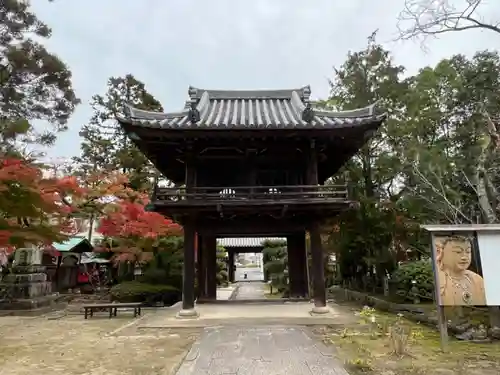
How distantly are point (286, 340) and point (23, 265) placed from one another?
15.3 meters

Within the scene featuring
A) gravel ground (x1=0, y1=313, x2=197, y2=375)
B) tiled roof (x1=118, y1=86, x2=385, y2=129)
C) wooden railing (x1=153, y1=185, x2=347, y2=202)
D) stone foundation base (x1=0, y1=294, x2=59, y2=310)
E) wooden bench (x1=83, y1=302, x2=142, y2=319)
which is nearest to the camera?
gravel ground (x1=0, y1=313, x2=197, y2=375)

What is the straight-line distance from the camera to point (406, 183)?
61.2 feet

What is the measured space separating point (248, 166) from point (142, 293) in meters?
10.0

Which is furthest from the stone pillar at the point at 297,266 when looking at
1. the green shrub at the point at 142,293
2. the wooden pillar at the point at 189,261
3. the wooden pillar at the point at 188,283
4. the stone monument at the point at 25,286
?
Answer: the stone monument at the point at 25,286

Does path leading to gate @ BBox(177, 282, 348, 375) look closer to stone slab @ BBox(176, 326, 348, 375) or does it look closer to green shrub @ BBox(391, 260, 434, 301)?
stone slab @ BBox(176, 326, 348, 375)

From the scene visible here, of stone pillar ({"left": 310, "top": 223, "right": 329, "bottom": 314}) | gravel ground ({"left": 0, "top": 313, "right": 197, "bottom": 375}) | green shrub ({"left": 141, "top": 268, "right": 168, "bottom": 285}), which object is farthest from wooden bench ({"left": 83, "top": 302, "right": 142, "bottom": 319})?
stone pillar ({"left": 310, "top": 223, "right": 329, "bottom": 314})

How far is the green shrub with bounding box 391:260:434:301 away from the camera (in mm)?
15320

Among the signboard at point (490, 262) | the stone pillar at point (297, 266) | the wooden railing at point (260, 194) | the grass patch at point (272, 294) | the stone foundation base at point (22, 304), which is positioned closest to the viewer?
the signboard at point (490, 262)

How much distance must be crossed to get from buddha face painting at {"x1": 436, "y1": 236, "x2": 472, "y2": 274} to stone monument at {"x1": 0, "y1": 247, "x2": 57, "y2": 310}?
54.9 ft

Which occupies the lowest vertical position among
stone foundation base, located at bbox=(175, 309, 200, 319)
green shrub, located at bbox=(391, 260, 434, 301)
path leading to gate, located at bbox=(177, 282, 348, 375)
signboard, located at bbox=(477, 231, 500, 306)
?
A: path leading to gate, located at bbox=(177, 282, 348, 375)

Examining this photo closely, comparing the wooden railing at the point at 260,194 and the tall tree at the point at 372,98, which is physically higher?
the tall tree at the point at 372,98

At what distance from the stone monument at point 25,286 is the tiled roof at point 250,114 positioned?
10990 millimetres

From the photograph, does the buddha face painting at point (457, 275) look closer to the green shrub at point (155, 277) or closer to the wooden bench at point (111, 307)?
the wooden bench at point (111, 307)

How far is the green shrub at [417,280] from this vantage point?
603 inches
